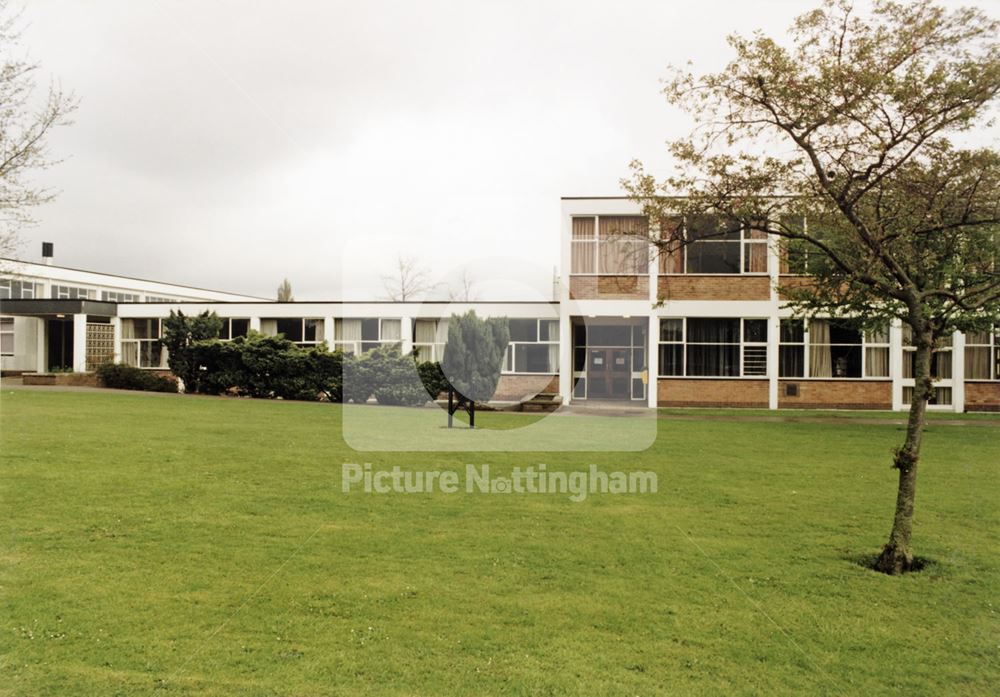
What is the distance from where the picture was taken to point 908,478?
25.3ft

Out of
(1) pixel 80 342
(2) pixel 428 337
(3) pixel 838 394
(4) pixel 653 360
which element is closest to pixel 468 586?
(4) pixel 653 360

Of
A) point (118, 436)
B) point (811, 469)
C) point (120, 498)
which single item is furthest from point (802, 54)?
point (118, 436)

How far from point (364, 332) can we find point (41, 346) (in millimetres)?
21256

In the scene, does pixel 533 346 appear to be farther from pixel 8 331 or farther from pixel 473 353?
pixel 8 331

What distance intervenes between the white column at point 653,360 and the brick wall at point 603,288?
111 centimetres

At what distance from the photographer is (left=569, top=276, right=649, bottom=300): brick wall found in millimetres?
29844

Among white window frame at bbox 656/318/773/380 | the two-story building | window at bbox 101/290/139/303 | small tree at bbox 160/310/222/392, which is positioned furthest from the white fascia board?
white window frame at bbox 656/318/773/380

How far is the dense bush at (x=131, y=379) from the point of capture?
30.5 m

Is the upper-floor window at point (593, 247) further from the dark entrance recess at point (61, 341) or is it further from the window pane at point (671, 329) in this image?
the dark entrance recess at point (61, 341)

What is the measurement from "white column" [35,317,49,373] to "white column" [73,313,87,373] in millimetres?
6084

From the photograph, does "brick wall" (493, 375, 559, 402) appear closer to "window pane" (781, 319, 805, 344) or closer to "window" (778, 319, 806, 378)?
"window" (778, 319, 806, 378)

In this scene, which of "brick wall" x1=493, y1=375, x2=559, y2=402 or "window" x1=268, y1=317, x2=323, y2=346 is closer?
"brick wall" x1=493, y1=375, x2=559, y2=402

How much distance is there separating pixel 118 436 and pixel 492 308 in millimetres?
20180

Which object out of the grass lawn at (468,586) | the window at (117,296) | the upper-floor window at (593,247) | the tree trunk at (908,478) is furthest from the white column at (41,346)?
the tree trunk at (908,478)
